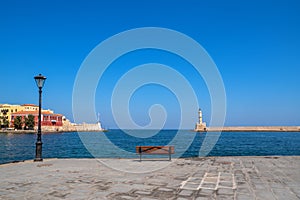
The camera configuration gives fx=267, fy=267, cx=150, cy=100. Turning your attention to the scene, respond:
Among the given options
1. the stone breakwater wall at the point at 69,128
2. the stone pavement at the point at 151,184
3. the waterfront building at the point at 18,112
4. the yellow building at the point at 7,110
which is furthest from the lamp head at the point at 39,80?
the yellow building at the point at 7,110

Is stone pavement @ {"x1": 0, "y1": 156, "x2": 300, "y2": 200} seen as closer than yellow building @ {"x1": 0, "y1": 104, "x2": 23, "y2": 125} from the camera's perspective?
Yes

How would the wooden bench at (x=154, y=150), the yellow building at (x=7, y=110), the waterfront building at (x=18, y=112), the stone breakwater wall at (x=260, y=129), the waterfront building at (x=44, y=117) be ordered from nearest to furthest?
the wooden bench at (x=154, y=150) < the waterfront building at (x=44, y=117) < the waterfront building at (x=18, y=112) < the yellow building at (x=7, y=110) < the stone breakwater wall at (x=260, y=129)

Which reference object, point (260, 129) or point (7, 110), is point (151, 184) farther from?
point (260, 129)

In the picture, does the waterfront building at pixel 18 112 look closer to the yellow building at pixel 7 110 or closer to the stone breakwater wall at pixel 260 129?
the yellow building at pixel 7 110

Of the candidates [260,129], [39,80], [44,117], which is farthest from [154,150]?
[260,129]

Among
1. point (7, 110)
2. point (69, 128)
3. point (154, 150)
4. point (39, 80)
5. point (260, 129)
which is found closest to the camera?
point (154, 150)

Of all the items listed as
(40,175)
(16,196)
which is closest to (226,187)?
(16,196)

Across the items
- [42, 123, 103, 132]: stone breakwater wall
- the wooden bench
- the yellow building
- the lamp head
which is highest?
the yellow building

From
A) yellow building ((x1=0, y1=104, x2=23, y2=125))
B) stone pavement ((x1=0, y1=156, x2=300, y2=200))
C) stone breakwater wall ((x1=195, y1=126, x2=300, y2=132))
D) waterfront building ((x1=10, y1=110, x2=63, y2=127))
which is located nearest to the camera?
stone pavement ((x1=0, y1=156, x2=300, y2=200))

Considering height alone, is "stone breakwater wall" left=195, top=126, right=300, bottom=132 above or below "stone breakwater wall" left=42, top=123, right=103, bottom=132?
below

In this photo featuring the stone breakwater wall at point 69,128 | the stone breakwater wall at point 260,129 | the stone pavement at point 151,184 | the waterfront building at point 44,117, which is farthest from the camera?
the stone breakwater wall at point 260,129

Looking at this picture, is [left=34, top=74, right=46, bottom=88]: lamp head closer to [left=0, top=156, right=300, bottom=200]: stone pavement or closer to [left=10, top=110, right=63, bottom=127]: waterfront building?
[left=0, top=156, right=300, bottom=200]: stone pavement

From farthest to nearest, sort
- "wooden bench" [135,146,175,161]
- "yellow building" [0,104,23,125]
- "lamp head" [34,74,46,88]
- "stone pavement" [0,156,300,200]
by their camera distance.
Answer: "yellow building" [0,104,23,125] → "lamp head" [34,74,46,88] → "wooden bench" [135,146,175,161] → "stone pavement" [0,156,300,200]

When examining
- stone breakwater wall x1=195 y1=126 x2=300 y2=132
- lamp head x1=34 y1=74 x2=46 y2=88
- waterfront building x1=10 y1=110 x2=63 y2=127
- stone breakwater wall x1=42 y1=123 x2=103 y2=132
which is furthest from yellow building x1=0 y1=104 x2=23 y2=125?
lamp head x1=34 y1=74 x2=46 y2=88
